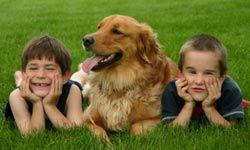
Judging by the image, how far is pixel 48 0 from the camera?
2838 centimetres

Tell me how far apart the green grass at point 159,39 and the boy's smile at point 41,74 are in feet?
1.58

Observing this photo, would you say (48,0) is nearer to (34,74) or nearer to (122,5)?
(122,5)

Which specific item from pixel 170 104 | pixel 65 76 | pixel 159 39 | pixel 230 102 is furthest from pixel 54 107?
pixel 159 39

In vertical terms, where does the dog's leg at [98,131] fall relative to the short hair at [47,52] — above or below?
below

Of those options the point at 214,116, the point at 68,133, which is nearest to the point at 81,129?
the point at 68,133

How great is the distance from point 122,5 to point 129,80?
17.9 meters

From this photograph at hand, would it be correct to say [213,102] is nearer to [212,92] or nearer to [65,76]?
[212,92]

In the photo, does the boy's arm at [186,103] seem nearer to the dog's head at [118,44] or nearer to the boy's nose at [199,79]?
the boy's nose at [199,79]

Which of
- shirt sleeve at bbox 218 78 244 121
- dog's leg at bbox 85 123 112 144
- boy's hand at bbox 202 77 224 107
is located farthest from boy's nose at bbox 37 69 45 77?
shirt sleeve at bbox 218 78 244 121

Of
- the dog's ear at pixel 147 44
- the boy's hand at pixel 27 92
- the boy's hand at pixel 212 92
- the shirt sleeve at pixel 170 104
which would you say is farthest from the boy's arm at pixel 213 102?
the boy's hand at pixel 27 92

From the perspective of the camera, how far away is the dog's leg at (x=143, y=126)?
536 centimetres

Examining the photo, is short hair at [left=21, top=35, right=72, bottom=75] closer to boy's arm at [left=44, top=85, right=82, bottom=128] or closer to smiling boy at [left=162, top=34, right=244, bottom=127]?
boy's arm at [left=44, top=85, right=82, bottom=128]

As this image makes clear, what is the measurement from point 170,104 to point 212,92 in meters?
0.48

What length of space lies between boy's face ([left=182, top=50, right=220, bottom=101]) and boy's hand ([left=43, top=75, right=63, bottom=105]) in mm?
1352
